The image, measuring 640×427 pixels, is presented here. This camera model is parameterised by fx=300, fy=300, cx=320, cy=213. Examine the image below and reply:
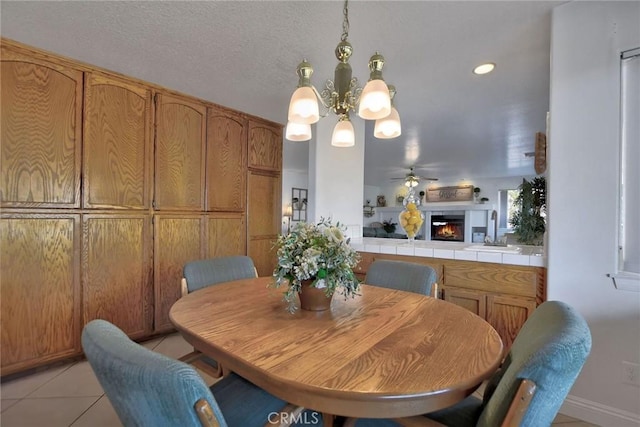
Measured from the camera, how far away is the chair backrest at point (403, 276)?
1723 millimetres

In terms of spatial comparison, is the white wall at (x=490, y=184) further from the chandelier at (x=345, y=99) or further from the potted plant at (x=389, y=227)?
the chandelier at (x=345, y=99)

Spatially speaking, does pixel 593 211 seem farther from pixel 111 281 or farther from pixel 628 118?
pixel 111 281

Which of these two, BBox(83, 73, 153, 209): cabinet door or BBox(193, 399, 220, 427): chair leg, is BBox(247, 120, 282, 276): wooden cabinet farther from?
BBox(193, 399, 220, 427): chair leg

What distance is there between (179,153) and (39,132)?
0.96m

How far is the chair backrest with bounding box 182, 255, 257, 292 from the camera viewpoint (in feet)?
5.75

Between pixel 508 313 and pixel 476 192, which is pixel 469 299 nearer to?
pixel 508 313

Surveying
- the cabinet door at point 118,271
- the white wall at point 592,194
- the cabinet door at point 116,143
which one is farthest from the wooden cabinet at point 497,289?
the cabinet door at point 116,143

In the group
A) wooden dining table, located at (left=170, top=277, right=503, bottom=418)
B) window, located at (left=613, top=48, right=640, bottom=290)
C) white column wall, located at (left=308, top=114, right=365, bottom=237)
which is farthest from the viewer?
white column wall, located at (left=308, top=114, right=365, bottom=237)

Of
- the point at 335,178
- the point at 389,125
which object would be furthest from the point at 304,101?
the point at 335,178

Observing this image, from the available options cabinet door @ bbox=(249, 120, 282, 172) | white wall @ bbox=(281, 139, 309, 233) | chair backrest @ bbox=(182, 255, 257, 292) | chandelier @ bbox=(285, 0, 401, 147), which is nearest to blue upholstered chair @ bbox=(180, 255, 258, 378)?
chair backrest @ bbox=(182, 255, 257, 292)

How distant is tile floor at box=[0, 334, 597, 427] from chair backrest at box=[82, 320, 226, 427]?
140cm

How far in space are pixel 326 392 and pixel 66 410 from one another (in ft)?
6.44

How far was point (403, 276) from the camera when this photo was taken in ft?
5.95

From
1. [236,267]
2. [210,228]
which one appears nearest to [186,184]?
[210,228]
